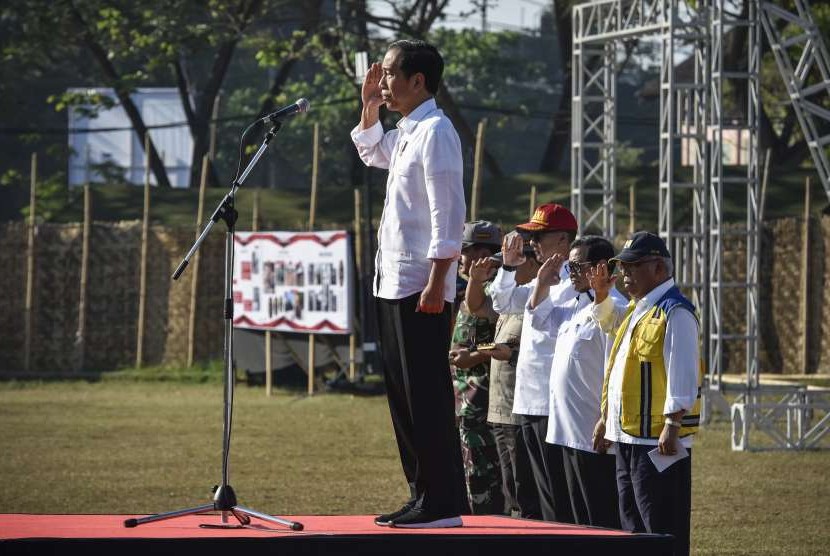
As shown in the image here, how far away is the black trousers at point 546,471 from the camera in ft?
26.0

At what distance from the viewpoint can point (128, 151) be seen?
52812 mm

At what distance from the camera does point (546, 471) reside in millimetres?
8008

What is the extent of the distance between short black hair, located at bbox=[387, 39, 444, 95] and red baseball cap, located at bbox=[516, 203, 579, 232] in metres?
2.00

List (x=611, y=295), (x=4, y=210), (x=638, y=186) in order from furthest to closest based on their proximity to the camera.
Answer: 1. (x=4, y=210)
2. (x=638, y=186)
3. (x=611, y=295)

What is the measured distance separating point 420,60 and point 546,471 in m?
2.73

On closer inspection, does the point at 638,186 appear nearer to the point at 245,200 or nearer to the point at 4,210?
the point at 245,200

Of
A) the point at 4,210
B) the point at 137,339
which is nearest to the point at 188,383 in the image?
the point at 137,339

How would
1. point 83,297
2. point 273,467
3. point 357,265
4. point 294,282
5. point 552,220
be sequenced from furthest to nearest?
1. point 83,297
2. point 357,265
3. point 294,282
4. point 273,467
5. point 552,220

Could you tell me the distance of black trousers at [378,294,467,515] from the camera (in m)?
6.13

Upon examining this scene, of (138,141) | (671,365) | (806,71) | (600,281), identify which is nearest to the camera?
(671,365)

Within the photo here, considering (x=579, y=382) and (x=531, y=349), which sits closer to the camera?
(x=579, y=382)

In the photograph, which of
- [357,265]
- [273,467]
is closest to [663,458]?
[273,467]

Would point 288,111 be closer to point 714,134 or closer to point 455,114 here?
point 714,134

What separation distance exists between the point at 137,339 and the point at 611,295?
18663 millimetres
